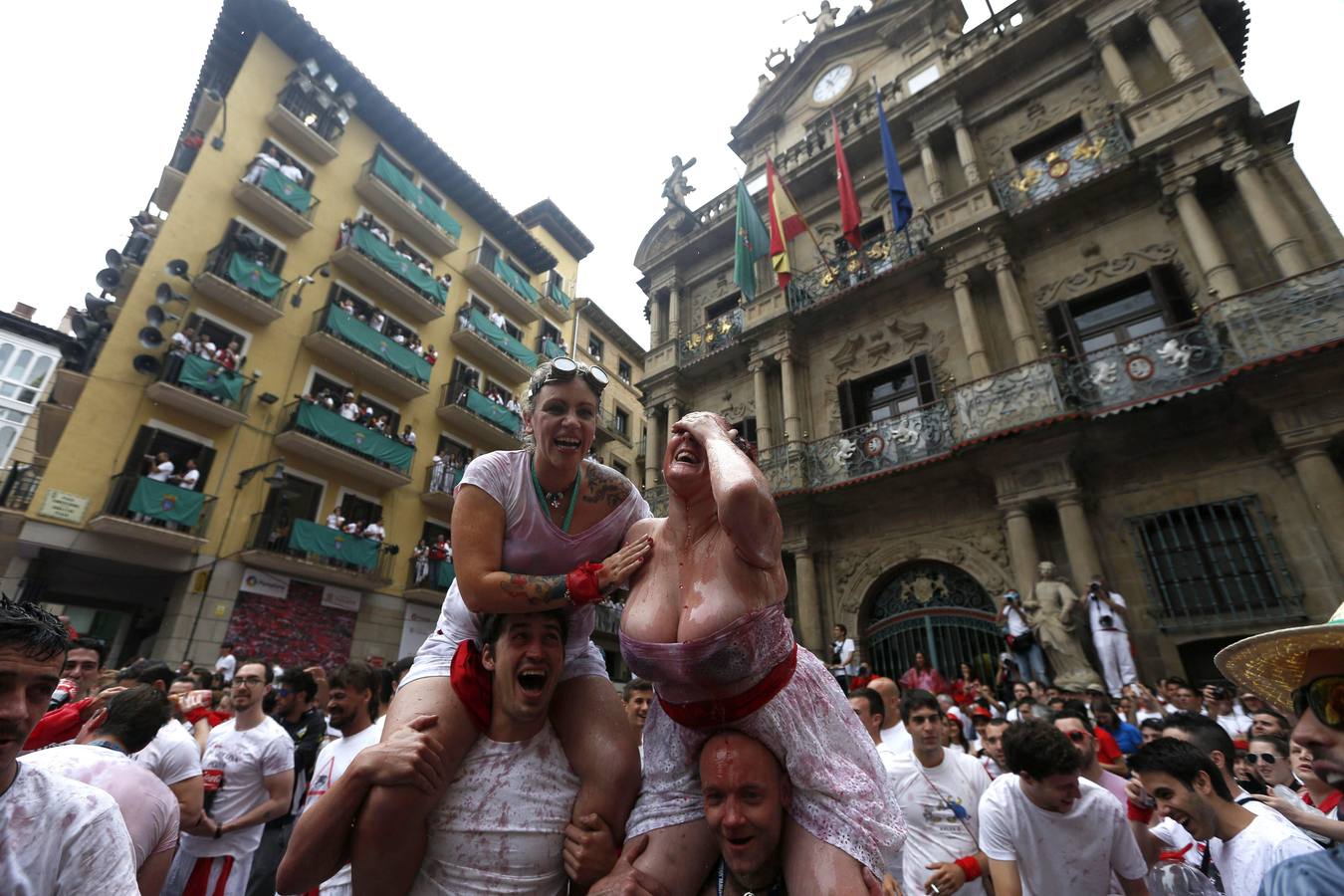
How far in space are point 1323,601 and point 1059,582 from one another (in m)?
3.00

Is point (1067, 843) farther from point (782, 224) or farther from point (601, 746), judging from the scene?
point (782, 224)

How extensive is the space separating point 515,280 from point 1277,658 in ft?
84.1

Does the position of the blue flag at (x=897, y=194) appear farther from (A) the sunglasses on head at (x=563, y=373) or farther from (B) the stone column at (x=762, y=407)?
(A) the sunglasses on head at (x=563, y=373)

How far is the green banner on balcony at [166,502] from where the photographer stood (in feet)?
44.0

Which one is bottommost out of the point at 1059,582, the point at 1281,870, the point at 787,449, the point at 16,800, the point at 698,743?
the point at 1281,870

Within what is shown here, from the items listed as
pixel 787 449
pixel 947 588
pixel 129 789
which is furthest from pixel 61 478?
pixel 947 588

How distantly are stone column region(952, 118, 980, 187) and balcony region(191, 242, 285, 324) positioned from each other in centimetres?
1766

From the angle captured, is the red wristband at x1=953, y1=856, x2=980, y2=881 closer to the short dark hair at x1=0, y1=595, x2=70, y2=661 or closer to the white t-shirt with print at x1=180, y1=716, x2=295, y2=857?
the short dark hair at x1=0, y1=595, x2=70, y2=661

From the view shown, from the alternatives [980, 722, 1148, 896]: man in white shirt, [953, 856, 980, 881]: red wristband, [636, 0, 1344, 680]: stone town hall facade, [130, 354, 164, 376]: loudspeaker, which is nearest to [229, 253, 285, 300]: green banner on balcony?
[130, 354, 164, 376]: loudspeaker

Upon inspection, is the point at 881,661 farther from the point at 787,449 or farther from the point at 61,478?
the point at 61,478

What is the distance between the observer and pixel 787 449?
46.3 ft

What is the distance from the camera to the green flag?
1575 centimetres

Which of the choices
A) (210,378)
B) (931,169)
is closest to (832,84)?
(931,169)

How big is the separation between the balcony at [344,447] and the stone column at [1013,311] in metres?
16.3
